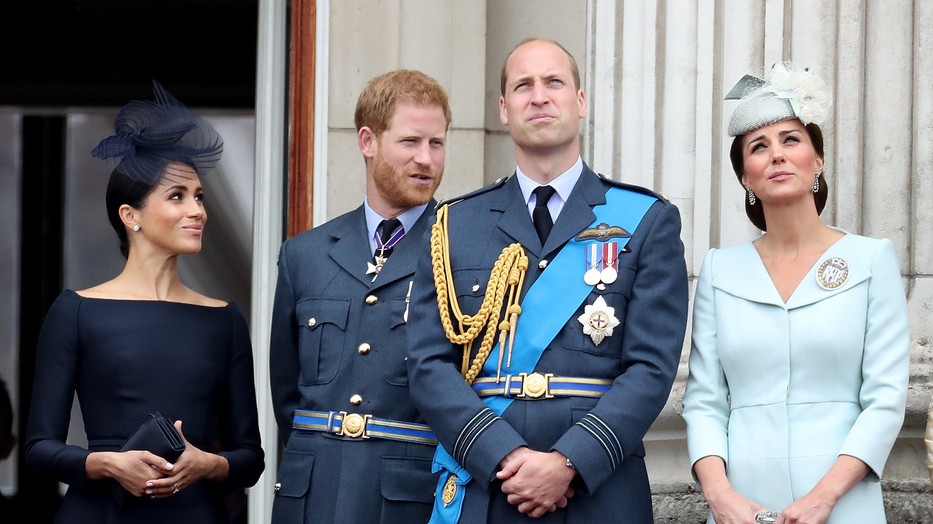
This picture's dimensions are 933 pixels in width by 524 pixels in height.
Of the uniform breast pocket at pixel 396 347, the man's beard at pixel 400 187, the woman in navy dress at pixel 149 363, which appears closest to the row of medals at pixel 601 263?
the uniform breast pocket at pixel 396 347

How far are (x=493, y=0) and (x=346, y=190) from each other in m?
0.90

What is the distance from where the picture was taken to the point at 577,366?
11.9ft

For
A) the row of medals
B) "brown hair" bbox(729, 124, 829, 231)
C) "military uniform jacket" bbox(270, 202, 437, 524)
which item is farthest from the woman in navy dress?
"brown hair" bbox(729, 124, 829, 231)

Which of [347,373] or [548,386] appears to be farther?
[347,373]

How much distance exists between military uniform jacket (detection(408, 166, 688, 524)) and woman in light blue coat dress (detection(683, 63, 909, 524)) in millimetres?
171

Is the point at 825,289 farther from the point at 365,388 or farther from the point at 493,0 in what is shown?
the point at 493,0

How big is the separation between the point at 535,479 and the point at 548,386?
0.83 ft

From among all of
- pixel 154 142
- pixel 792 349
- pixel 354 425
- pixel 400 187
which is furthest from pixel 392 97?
pixel 792 349

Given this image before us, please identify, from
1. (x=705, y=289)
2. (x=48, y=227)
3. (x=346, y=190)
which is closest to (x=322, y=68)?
(x=346, y=190)

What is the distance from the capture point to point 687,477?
475cm

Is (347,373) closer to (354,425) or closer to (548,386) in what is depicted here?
(354,425)

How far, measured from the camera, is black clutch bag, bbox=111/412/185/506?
4.01 m

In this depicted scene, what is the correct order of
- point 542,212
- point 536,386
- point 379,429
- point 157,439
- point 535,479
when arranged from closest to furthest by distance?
point 535,479
point 536,386
point 542,212
point 157,439
point 379,429

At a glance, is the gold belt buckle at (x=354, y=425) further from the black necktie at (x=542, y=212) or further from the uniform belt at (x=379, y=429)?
the black necktie at (x=542, y=212)
